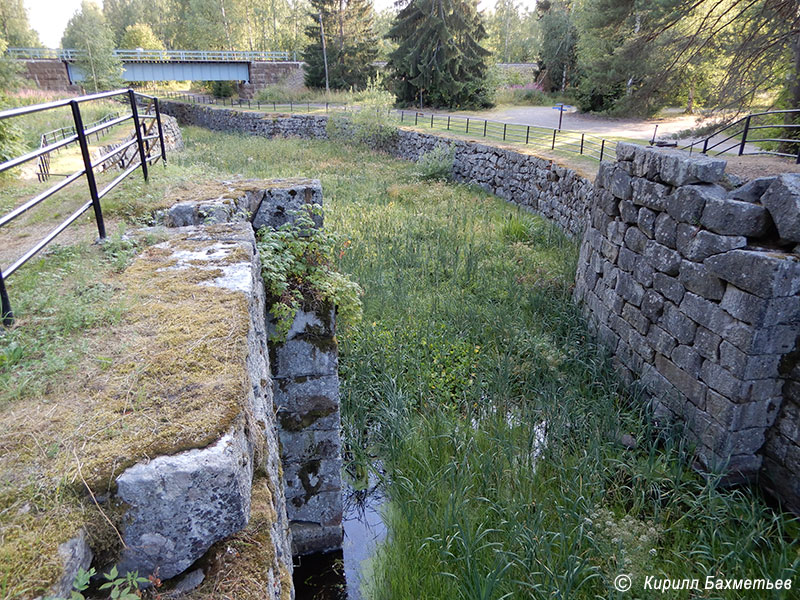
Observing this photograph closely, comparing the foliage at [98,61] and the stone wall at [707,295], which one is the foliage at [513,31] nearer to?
the foliage at [98,61]

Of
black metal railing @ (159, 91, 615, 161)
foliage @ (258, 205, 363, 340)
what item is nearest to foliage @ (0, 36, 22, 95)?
black metal railing @ (159, 91, 615, 161)

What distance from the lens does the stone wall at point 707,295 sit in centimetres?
428

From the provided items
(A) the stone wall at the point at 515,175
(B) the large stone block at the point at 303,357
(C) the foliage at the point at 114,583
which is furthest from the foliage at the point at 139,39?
(C) the foliage at the point at 114,583

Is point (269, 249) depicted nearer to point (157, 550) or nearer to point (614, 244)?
point (157, 550)

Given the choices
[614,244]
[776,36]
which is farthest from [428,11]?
[614,244]

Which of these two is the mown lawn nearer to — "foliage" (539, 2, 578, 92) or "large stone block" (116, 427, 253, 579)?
"large stone block" (116, 427, 253, 579)

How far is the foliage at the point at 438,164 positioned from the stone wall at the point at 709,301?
31.2 feet

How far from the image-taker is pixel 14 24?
5388cm

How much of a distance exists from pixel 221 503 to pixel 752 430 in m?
→ 4.75

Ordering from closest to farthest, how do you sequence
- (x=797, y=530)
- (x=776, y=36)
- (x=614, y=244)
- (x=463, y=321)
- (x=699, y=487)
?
(x=797, y=530) < (x=699, y=487) < (x=614, y=244) < (x=463, y=321) < (x=776, y=36)

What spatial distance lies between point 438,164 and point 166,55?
42.4m

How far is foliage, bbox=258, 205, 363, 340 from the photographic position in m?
3.78

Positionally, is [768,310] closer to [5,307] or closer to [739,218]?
[739,218]

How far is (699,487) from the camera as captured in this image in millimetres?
4352
